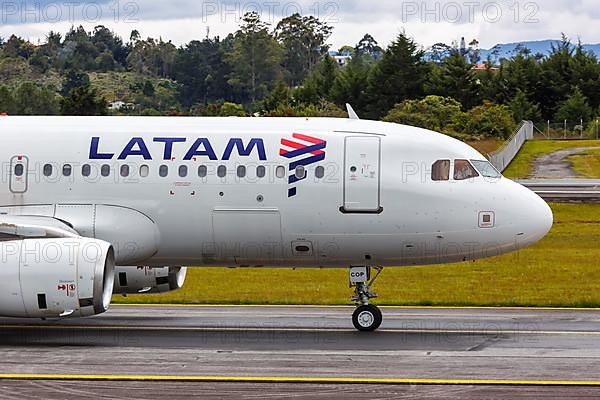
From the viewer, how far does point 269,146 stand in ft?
68.0

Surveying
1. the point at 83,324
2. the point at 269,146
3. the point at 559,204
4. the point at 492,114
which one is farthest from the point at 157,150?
the point at 492,114

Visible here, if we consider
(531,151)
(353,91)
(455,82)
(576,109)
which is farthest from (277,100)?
(576,109)

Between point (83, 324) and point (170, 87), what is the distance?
118901 millimetres

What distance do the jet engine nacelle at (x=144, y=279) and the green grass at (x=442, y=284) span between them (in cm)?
368

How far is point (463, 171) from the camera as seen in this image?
2062 centimetres

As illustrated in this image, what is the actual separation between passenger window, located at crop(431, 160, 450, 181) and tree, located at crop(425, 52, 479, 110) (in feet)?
220

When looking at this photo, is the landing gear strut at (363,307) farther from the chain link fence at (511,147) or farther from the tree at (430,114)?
the tree at (430,114)

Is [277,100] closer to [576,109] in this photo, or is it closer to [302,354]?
[576,109]

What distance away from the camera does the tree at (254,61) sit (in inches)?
5182

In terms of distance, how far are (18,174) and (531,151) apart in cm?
5720

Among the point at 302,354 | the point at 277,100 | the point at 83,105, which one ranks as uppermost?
the point at 277,100

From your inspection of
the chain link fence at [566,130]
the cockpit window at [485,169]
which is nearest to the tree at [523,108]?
the chain link fence at [566,130]

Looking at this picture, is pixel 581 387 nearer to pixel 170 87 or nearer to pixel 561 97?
pixel 561 97

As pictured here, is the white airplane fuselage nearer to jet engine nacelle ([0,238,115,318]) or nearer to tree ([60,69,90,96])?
jet engine nacelle ([0,238,115,318])
